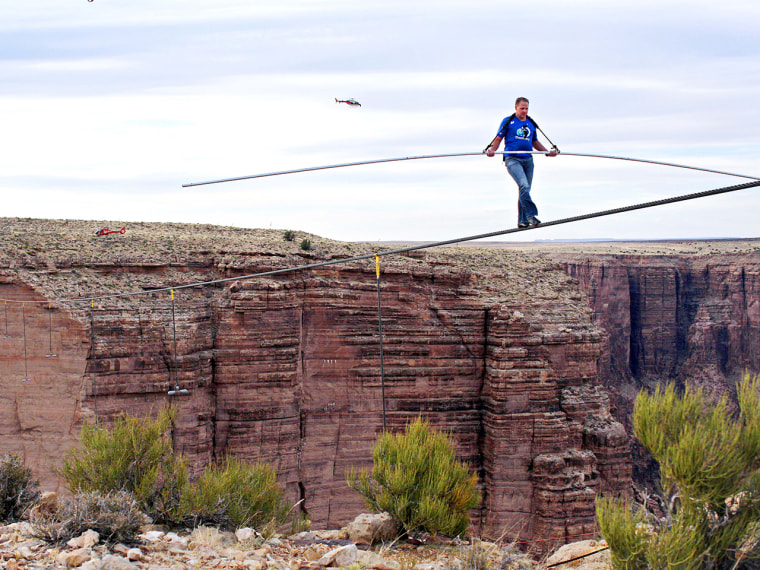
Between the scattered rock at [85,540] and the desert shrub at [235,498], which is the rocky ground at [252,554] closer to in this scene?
the scattered rock at [85,540]

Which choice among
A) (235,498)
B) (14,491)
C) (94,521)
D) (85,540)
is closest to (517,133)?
(94,521)

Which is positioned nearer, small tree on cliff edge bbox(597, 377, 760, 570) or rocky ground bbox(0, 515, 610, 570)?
small tree on cliff edge bbox(597, 377, 760, 570)

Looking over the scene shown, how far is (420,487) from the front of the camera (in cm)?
1586

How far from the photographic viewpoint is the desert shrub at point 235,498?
15.5 metres

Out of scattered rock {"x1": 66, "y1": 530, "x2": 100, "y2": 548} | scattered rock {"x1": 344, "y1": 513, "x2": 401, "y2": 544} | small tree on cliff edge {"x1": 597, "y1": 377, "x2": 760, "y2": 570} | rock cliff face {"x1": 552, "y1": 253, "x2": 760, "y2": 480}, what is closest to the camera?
small tree on cliff edge {"x1": 597, "y1": 377, "x2": 760, "y2": 570}

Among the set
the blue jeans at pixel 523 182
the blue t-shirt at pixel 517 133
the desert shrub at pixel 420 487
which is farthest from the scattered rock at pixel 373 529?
the blue t-shirt at pixel 517 133

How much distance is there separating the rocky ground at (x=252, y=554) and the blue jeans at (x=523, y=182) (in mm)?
5654

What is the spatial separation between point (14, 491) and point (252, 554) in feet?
17.7

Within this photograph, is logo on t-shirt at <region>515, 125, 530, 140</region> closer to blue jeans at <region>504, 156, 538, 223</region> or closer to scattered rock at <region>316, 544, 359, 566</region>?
blue jeans at <region>504, 156, 538, 223</region>

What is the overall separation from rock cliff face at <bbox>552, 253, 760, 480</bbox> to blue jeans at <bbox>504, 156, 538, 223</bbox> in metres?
61.4

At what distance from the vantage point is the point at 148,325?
84.4 feet

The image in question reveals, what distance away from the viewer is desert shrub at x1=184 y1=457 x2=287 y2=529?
15453 millimetres

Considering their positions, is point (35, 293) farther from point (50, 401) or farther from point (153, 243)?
point (153, 243)

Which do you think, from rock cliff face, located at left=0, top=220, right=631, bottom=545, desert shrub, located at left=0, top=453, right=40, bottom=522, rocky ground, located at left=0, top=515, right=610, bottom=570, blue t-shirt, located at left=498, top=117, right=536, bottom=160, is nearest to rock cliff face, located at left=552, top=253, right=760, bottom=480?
rock cliff face, located at left=0, top=220, right=631, bottom=545
